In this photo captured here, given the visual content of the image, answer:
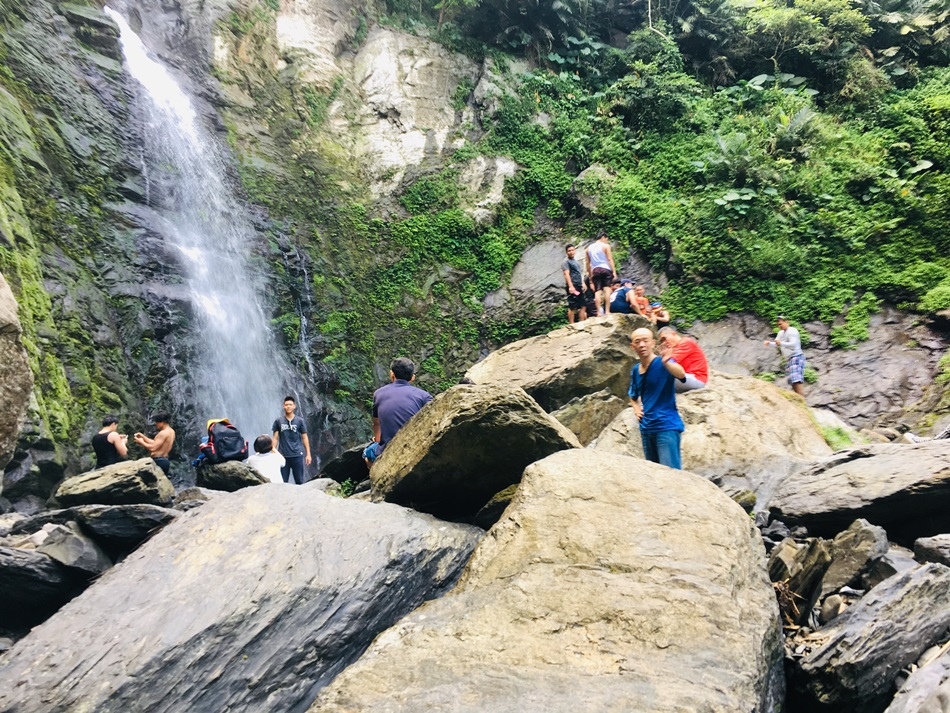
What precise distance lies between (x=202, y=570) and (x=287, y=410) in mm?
5614

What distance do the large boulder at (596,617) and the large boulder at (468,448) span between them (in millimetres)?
745

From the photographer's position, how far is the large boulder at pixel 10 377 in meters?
4.07

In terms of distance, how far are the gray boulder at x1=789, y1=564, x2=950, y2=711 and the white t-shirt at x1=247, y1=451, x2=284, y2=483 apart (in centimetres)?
722

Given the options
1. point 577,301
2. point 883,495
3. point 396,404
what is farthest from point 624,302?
point 883,495

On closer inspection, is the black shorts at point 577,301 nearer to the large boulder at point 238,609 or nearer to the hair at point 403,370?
the hair at point 403,370

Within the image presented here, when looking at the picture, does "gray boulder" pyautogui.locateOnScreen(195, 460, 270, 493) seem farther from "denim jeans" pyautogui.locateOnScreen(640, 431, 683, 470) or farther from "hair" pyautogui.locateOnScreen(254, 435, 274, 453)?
"denim jeans" pyautogui.locateOnScreen(640, 431, 683, 470)

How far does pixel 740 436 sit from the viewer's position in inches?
296

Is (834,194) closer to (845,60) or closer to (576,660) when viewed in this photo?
(845,60)

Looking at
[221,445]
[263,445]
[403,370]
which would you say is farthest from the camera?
[263,445]

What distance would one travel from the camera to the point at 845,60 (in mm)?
18766

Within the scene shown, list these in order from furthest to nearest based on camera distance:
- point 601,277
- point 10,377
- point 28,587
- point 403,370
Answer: point 601,277, point 403,370, point 28,587, point 10,377

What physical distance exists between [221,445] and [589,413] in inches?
195

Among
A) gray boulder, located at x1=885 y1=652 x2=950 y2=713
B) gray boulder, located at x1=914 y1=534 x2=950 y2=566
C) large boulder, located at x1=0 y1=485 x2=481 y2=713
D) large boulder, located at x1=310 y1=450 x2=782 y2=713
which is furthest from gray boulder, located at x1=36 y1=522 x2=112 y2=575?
gray boulder, located at x1=914 y1=534 x2=950 y2=566

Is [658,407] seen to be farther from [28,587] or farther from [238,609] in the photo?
[28,587]
